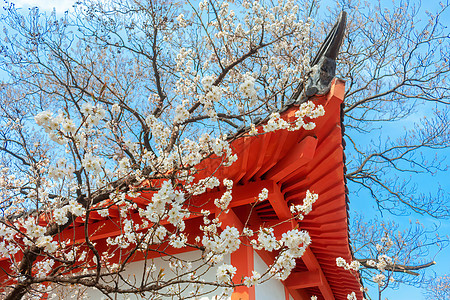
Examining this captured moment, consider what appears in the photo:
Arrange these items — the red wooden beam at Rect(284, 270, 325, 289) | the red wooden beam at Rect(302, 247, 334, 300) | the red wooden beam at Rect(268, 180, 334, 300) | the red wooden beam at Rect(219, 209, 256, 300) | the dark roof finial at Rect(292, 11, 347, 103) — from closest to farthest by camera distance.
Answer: the dark roof finial at Rect(292, 11, 347, 103) < the red wooden beam at Rect(219, 209, 256, 300) < the red wooden beam at Rect(268, 180, 334, 300) < the red wooden beam at Rect(302, 247, 334, 300) < the red wooden beam at Rect(284, 270, 325, 289)

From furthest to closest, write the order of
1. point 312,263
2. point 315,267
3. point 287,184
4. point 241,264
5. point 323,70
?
1. point 315,267
2. point 312,263
3. point 287,184
4. point 241,264
5. point 323,70

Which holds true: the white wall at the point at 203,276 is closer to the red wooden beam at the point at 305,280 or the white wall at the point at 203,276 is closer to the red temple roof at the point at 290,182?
the red temple roof at the point at 290,182

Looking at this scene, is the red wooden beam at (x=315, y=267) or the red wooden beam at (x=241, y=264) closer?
the red wooden beam at (x=241, y=264)

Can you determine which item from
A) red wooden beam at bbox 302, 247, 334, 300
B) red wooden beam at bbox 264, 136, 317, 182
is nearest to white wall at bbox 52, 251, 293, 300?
red wooden beam at bbox 302, 247, 334, 300

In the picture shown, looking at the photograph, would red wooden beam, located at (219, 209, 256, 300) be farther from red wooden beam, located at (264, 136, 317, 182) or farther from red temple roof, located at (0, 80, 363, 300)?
red wooden beam, located at (264, 136, 317, 182)

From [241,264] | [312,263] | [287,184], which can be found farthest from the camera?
[312,263]

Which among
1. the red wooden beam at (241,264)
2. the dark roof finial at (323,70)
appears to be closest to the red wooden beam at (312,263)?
the red wooden beam at (241,264)

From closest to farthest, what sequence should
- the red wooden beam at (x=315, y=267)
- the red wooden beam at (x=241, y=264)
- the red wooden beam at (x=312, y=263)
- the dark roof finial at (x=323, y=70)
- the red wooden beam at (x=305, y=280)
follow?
the dark roof finial at (x=323, y=70)
the red wooden beam at (x=241, y=264)
the red wooden beam at (x=312, y=263)
the red wooden beam at (x=315, y=267)
the red wooden beam at (x=305, y=280)

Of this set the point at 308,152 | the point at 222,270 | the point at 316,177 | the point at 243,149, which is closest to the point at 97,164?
the point at 222,270

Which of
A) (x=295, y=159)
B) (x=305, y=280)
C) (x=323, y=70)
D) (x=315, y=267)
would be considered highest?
(x=323, y=70)

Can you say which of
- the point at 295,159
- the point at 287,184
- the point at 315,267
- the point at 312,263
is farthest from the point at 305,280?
the point at 295,159

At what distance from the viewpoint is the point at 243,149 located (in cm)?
273

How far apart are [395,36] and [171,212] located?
8.41 meters

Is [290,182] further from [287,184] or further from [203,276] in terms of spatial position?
[203,276]
